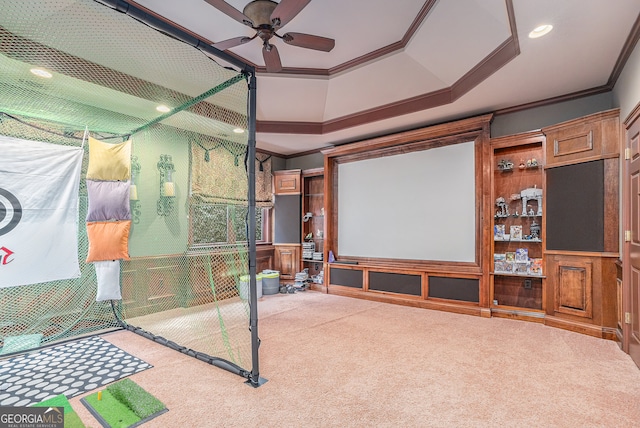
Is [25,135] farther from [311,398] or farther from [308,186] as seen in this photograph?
[308,186]

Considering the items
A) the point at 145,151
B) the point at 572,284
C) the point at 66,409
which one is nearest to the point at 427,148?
the point at 572,284

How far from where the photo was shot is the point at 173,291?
4391mm

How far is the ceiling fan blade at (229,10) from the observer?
7.18ft

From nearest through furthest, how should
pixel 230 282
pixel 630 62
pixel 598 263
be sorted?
pixel 630 62, pixel 598 263, pixel 230 282

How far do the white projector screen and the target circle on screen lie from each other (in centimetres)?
430

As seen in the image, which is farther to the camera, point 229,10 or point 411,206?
point 411,206

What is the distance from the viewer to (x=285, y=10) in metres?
2.21

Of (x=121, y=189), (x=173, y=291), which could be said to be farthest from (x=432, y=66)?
(x=173, y=291)

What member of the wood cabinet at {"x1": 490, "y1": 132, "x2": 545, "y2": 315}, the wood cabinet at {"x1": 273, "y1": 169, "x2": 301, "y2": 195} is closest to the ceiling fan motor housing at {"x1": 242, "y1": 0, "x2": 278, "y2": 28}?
the wood cabinet at {"x1": 490, "y1": 132, "x2": 545, "y2": 315}

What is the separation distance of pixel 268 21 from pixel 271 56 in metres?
0.33

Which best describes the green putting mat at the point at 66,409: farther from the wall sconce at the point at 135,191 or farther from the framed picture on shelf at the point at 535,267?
the framed picture on shelf at the point at 535,267

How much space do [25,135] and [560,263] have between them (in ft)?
19.4

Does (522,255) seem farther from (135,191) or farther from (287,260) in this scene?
(135,191)

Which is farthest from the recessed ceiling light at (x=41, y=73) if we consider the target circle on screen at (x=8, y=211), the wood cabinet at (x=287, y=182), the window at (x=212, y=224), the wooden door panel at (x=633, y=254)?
the wooden door panel at (x=633, y=254)
